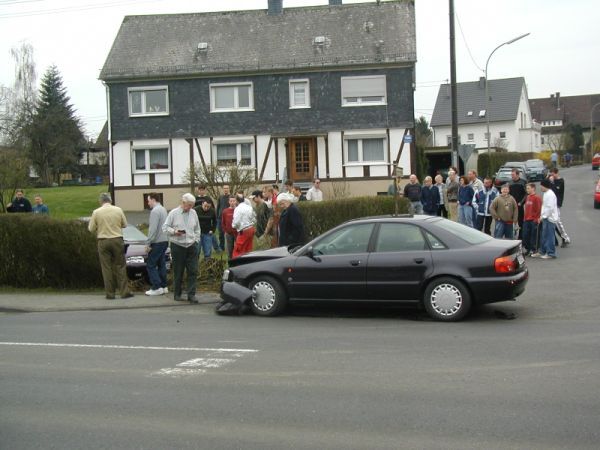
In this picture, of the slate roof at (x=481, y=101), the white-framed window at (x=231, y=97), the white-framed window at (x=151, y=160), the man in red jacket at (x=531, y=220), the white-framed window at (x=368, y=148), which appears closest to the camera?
the man in red jacket at (x=531, y=220)

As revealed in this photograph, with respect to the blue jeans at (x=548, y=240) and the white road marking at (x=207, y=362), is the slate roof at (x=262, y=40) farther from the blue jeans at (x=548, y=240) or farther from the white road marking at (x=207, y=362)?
the white road marking at (x=207, y=362)

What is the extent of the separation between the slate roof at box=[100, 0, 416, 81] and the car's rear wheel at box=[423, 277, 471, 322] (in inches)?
1091

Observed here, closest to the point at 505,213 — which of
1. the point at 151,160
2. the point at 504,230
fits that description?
the point at 504,230

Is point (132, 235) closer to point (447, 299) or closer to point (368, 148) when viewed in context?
point (447, 299)

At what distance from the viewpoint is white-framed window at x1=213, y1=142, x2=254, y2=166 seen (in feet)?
127

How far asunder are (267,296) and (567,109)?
4707 inches

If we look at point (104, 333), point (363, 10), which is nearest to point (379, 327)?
point (104, 333)

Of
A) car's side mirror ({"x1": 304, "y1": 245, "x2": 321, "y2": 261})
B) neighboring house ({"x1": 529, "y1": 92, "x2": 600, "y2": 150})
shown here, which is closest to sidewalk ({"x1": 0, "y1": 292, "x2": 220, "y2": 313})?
car's side mirror ({"x1": 304, "y1": 245, "x2": 321, "y2": 261})

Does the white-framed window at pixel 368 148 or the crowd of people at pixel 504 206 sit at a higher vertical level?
the white-framed window at pixel 368 148

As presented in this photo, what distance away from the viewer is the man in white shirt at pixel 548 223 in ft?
53.8

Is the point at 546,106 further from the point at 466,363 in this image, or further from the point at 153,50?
the point at 466,363

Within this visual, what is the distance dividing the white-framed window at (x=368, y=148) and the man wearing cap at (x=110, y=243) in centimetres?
2488

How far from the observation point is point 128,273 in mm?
15266

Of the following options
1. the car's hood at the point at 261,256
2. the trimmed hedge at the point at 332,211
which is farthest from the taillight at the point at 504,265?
the trimmed hedge at the point at 332,211
